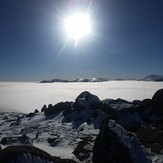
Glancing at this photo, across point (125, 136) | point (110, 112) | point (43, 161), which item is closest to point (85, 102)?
point (110, 112)

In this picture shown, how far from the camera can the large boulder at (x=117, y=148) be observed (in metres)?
13.0

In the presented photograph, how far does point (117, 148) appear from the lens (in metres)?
13.2

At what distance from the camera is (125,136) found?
45.4ft

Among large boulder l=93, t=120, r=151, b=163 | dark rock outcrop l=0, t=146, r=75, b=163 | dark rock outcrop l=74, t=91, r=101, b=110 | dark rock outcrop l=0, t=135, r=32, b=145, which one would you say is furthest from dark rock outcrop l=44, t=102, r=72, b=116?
dark rock outcrop l=0, t=146, r=75, b=163

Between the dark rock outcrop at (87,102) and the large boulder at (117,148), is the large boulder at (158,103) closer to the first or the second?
the dark rock outcrop at (87,102)

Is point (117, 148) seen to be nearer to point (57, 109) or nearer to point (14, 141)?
point (14, 141)

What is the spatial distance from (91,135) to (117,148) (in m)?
16.4

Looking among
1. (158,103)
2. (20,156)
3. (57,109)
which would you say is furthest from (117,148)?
(57,109)

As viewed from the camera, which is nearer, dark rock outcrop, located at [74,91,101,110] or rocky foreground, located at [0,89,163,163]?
rocky foreground, located at [0,89,163,163]

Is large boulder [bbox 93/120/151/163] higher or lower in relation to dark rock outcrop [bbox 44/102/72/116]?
higher

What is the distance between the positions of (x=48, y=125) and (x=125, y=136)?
965 inches

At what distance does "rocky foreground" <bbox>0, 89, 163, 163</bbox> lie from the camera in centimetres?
1302

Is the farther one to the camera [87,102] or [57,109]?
[57,109]

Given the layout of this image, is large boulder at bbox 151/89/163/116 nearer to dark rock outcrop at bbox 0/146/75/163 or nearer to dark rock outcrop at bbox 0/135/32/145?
dark rock outcrop at bbox 0/135/32/145
